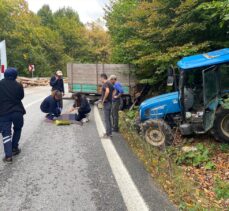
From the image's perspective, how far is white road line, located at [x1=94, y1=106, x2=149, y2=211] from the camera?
428 centimetres

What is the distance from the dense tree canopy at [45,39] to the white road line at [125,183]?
36263mm

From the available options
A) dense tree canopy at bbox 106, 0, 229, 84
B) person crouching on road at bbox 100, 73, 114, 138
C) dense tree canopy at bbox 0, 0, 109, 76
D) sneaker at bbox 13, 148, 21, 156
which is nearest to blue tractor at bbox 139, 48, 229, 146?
person crouching on road at bbox 100, 73, 114, 138

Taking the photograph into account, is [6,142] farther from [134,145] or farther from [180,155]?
[180,155]

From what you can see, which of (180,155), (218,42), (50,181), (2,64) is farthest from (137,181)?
(2,64)

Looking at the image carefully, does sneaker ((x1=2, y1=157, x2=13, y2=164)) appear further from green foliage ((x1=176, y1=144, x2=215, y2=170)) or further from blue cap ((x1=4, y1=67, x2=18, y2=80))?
green foliage ((x1=176, y1=144, x2=215, y2=170))

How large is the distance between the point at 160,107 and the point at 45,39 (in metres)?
47.5

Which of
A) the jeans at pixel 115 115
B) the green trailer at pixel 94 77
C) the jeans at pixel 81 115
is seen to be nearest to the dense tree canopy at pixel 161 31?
the green trailer at pixel 94 77

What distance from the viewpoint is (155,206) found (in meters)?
4.23

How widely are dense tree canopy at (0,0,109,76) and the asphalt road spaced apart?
35.4 meters

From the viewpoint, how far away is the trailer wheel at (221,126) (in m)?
7.33

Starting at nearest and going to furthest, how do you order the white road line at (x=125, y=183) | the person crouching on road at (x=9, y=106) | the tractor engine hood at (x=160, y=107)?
the white road line at (x=125, y=183) < the person crouching on road at (x=9, y=106) < the tractor engine hood at (x=160, y=107)

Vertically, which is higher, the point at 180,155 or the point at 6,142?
the point at 6,142

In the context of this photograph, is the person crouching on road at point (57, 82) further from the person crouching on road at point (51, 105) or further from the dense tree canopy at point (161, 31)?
the dense tree canopy at point (161, 31)

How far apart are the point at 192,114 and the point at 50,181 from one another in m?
3.90
